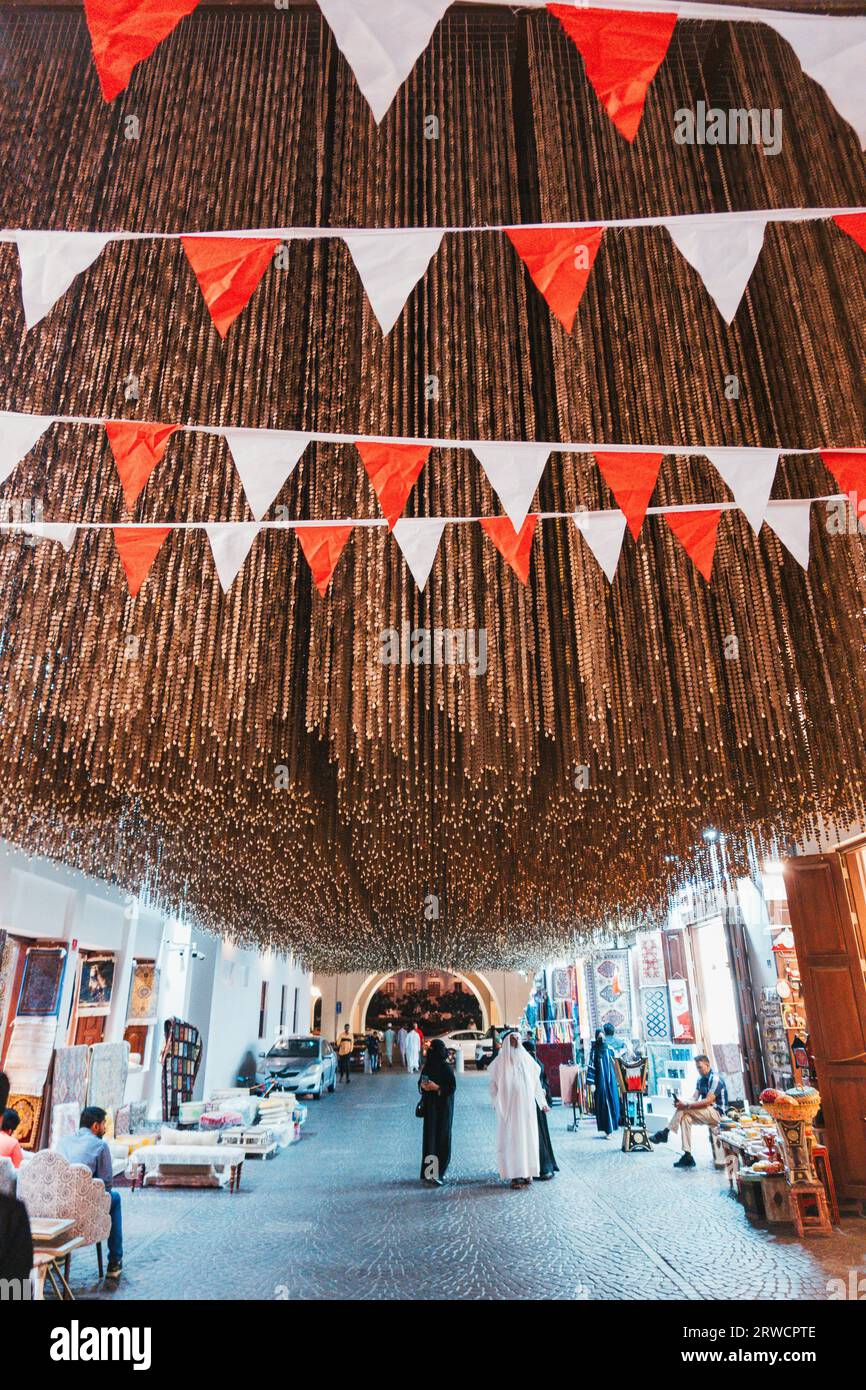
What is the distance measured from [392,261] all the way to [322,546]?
1147 mm

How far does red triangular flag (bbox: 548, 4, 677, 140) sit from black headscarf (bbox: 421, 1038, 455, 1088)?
722 cm

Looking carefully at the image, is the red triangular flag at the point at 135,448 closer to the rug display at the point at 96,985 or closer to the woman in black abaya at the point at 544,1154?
the woman in black abaya at the point at 544,1154

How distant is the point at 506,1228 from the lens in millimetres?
5305

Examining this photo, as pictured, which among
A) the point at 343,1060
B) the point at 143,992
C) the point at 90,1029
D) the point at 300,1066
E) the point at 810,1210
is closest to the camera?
the point at 810,1210

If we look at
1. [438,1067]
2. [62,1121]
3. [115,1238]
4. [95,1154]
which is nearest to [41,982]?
[62,1121]

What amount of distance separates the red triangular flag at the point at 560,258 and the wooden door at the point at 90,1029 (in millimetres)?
8844

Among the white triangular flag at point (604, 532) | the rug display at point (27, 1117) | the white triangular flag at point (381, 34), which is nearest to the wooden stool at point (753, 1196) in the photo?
the white triangular flag at point (604, 532)

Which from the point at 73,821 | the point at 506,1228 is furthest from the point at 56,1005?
the point at 506,1228

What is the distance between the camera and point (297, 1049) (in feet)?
50.9

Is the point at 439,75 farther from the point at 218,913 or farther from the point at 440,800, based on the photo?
the point at 218,913

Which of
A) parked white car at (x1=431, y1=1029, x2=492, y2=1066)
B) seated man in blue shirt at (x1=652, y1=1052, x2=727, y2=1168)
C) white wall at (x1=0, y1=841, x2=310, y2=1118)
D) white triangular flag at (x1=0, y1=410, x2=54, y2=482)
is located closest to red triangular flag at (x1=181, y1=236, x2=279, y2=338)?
white triangular flag at (x1=0, y1=410, x2=54, y2=482)

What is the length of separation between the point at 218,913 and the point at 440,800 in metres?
5.98

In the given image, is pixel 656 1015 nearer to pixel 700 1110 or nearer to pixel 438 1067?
pixel 700 1110

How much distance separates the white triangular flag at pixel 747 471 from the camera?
2576mm
